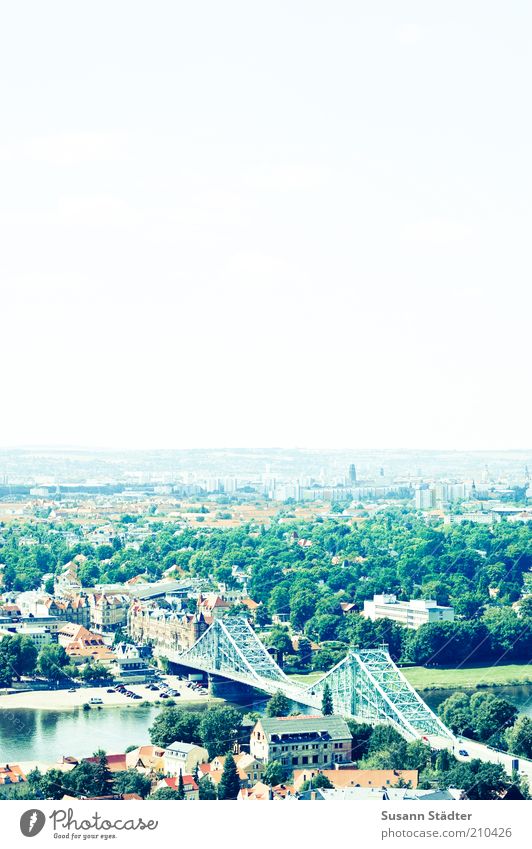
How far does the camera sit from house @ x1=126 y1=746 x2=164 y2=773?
793 cm

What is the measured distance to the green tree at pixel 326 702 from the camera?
966 centimetres

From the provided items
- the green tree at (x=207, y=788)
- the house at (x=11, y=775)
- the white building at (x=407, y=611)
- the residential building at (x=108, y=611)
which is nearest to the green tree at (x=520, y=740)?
the green tree at (x=207, y=788)

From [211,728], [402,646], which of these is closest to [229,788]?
[211,728]

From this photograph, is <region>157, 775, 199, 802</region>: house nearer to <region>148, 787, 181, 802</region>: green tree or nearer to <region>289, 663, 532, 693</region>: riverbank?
<region>148, 787, 181, 802</region>: green tree

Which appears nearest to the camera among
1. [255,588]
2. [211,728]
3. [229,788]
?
[229,788]

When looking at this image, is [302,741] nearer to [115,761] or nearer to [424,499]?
[115,761]

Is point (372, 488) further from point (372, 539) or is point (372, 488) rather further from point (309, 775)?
point (309, 775)

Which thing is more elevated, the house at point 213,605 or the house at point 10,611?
the house at point 213,605

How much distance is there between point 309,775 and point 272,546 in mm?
14001

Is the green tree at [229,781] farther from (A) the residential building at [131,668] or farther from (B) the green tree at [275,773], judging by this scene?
(A) the residential building at [131,668]

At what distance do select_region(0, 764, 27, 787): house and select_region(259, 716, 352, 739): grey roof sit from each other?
1341 mm

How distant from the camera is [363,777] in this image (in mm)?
7703

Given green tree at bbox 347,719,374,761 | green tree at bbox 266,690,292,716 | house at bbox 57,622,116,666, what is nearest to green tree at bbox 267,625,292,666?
house at bbox 57,622,116,666

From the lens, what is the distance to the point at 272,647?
44.8 ft
